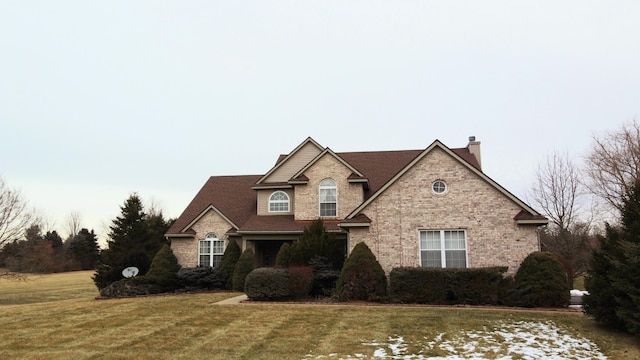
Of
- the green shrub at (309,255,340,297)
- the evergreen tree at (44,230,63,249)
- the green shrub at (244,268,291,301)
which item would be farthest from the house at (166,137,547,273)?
the evergreen tree at (44,230,63,249)

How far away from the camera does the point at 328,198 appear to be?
80.6 feet

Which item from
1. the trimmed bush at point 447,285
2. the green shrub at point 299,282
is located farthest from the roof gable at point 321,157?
the trimmed bush at point 447,285

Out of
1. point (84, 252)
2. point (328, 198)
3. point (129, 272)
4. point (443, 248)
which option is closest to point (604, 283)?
point (443, 248)

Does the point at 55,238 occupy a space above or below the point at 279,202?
below

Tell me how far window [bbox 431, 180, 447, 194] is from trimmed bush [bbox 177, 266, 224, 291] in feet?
39.3

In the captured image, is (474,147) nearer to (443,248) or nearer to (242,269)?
(443,248)

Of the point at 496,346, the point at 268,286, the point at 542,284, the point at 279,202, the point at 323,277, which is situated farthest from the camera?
the point at 279,202

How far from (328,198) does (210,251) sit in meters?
7.33

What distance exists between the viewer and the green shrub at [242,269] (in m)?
22.6

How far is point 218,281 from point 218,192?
7.42 meters

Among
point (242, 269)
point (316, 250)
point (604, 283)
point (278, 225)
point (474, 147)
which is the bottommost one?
point (242, 269)

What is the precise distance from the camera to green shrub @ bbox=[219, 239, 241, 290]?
77.6 feet

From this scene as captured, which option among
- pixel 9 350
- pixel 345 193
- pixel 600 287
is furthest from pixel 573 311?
pixel 9 350

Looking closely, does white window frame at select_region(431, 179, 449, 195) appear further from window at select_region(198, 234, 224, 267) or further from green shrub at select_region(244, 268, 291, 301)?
window at select_region(198, 234, 224, 267)
